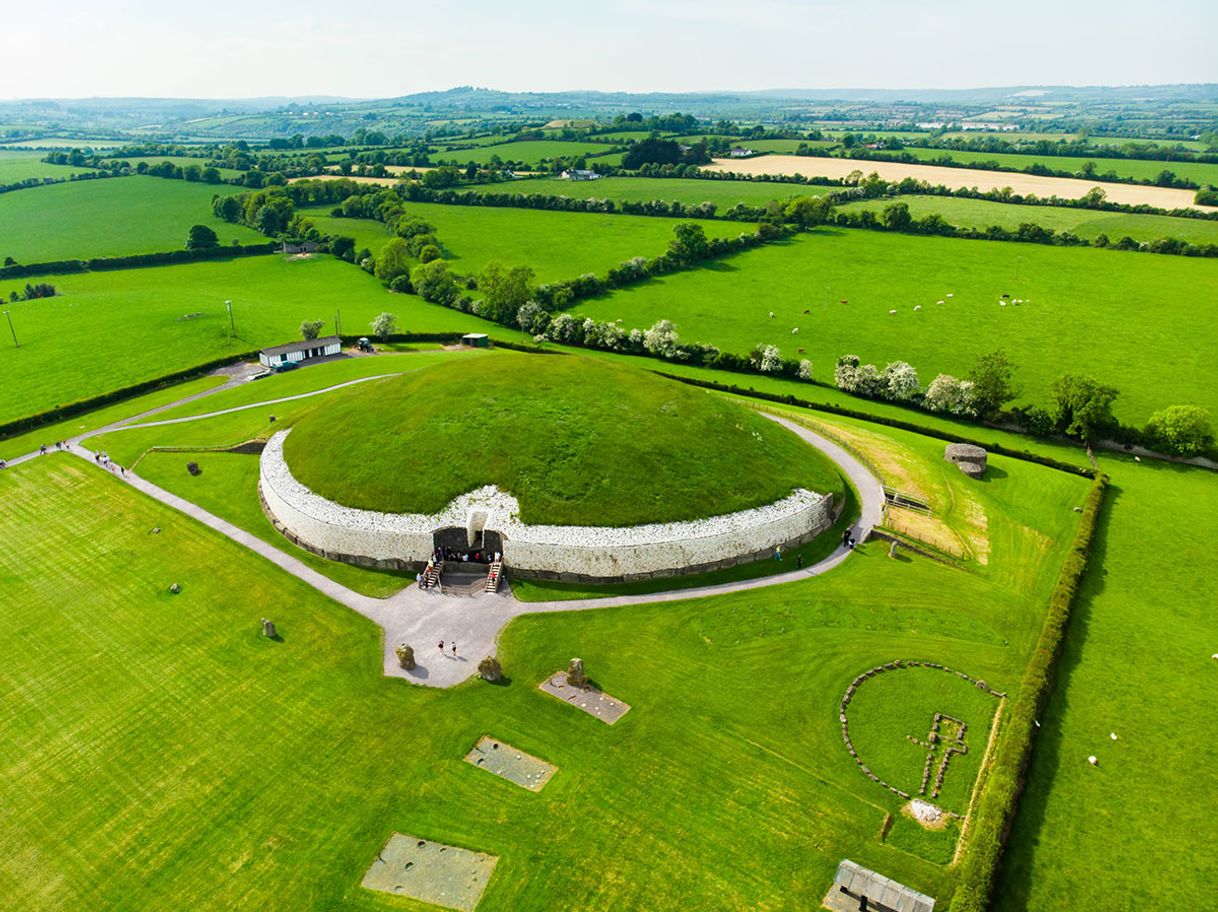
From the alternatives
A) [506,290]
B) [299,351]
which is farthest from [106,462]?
[506,290]

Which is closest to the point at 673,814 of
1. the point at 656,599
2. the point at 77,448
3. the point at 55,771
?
the point at 656,599

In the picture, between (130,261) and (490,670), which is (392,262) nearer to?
(130,261)

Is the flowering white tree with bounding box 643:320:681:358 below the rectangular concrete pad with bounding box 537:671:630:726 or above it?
above

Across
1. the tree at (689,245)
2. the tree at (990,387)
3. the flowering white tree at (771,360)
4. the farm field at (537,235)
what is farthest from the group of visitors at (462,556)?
the tree at (689,245)

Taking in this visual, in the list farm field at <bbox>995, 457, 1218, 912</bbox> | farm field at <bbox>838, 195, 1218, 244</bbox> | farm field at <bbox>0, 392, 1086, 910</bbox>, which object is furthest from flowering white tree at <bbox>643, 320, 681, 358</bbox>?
farm field at <bbox>838, 195, 1218, 244</bbox>

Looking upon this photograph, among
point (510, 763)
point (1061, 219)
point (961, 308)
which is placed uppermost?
point (1061, 219)

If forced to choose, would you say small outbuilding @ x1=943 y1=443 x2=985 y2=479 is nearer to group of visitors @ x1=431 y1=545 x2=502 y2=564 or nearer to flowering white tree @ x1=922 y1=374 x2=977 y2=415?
flowering white tree @ x1=922 y1=374 x2=977 y2=415

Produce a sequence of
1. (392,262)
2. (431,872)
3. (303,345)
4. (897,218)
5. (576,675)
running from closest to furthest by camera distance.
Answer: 1. (431,872)
2. (576,675)
3. (303,345)
4. (392,262)
5. (897,218)
